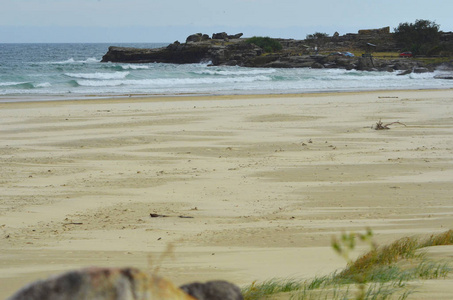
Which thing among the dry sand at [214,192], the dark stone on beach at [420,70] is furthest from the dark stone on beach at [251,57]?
the dry sand at [214,192]

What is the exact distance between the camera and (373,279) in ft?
12.8

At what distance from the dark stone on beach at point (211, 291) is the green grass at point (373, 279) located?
833 millimetres

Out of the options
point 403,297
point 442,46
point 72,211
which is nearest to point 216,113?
point 72,211

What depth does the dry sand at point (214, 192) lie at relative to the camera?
550 cm

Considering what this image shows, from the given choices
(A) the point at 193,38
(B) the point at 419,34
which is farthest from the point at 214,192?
(A) the point at 193,38

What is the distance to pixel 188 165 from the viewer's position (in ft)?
35.1

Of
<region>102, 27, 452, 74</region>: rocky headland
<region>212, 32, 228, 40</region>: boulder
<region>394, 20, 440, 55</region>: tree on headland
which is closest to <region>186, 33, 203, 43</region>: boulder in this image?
<region>102, 27, 452, 74</region>: rocky headland

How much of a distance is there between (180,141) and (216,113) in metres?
6.19

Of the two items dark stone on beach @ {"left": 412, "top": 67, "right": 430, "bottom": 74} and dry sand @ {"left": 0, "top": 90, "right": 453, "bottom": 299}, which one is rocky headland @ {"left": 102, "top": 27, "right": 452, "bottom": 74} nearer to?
dark stone on beach @ {"left": 412, "top": 67, "right": 430, "bottom": 74}

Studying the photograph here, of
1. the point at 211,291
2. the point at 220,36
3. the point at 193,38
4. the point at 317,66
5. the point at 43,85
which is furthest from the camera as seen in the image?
the point at 220,36

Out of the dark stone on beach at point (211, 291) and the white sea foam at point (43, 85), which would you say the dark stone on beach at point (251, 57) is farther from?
the dark stone on beach at point (211, 291)

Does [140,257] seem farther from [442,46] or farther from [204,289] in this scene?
[442,46]

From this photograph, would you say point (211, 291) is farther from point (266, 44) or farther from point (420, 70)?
point (266, 44)

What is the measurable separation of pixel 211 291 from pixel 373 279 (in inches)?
75.6
